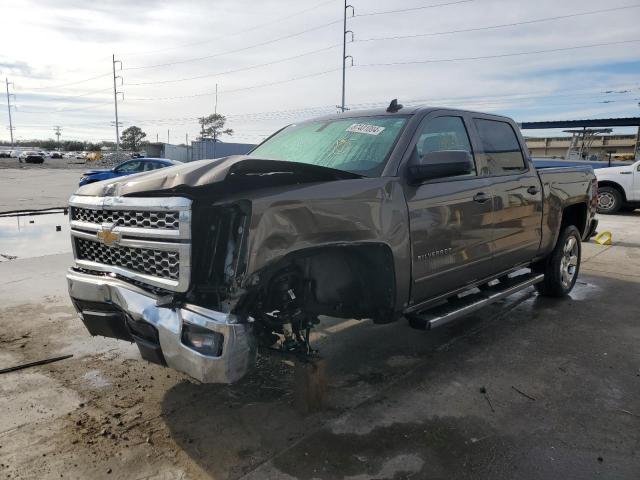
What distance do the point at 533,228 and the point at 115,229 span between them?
12.8 feet

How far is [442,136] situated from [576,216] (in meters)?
3.03

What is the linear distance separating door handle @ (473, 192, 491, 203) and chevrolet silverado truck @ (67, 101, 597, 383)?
1cm

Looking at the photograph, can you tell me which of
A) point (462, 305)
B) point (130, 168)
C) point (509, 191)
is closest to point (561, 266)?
point (509, 191)

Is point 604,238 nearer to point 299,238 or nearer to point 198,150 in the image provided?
point 299,238

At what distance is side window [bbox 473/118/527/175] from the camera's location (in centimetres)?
463

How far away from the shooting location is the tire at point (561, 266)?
5.92 meters

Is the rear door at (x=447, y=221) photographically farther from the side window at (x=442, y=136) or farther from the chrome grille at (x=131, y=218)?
the chrome grille at (x=131, y=218)

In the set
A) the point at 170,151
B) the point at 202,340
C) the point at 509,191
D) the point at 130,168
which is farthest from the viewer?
the point at 170,151

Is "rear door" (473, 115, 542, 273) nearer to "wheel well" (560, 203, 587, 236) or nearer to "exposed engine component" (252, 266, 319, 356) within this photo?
"wheel well" (560, 203, 587, 236)

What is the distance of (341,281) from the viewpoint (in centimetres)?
350

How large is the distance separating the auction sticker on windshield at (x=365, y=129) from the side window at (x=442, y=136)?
327 mm

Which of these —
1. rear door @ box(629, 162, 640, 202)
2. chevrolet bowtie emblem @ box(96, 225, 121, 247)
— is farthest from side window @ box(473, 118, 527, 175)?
rear door @ box(629, 162, 640, 202)

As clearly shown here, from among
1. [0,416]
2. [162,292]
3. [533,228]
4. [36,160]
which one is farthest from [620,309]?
[36,160]

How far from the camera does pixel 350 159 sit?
3.81 meters
